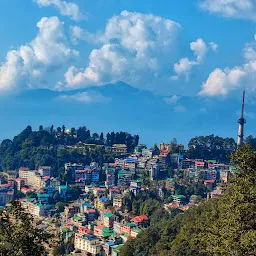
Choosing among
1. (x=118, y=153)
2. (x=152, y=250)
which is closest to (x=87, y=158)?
(x=118, y=153)

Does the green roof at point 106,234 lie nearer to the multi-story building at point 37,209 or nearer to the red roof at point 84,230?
the red roof at point 84,230

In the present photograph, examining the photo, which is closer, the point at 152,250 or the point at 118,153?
the point at 152,250

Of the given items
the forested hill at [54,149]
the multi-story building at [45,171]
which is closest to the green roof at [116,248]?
the multi-story building at [45,171]

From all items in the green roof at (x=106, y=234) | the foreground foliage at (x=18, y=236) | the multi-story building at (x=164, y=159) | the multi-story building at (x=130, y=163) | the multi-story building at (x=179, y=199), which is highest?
the multi-story building at (x=164, y=159)

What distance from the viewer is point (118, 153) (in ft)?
126

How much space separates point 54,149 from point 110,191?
1145 centimetres

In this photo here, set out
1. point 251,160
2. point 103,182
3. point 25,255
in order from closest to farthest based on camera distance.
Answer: point 25,255
point 251,160
point 103,182

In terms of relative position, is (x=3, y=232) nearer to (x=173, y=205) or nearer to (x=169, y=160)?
(x=173, y=205)

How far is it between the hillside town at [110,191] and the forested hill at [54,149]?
846mm

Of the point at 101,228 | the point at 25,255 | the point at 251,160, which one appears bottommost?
the point at 101,228

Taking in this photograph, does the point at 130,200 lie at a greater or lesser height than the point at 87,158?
lesser

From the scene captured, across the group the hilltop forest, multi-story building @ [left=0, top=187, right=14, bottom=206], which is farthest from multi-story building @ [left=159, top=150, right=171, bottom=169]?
multi-story building @ [left=0, top=187, right=14, bottom=206]

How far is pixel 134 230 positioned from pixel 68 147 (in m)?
19.6

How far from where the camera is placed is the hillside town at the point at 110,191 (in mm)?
22359
